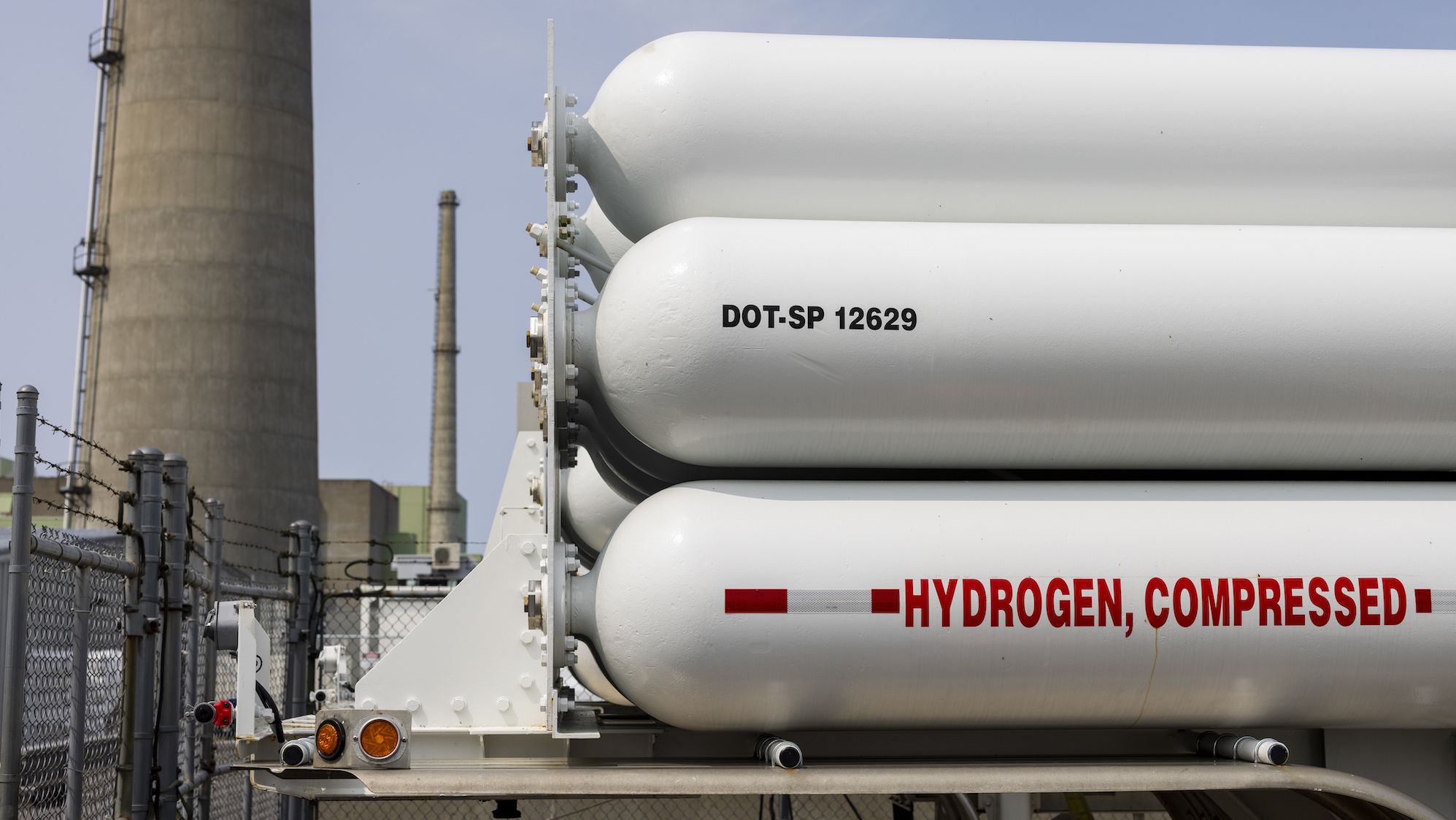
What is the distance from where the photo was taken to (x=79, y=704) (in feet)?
14.6

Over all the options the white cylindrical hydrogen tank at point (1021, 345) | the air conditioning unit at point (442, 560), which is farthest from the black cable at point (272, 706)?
the air conditioning unit at point (442, 560)

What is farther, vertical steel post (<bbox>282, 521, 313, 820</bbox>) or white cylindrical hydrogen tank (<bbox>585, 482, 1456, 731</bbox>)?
vertical steel post (<bbox>282, 521, 313, 820</bbox>)

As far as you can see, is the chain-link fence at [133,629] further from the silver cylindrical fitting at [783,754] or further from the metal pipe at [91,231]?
the metal pipe at [91,231]

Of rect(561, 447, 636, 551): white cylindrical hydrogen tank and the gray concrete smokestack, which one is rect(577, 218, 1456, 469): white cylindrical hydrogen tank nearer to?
rect(561, 447, 636, 551): white cylindrical hydrogen tank

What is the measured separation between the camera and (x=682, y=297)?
3477 mm

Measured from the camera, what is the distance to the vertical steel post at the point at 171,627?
16.2 ft

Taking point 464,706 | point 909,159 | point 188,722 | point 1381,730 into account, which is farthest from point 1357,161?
point 188,722

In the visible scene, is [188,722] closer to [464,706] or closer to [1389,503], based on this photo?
[464,706]

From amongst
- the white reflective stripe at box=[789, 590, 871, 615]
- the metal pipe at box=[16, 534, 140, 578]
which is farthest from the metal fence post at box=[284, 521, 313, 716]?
the white reflective stripe at box=[789, 590, 871, 615]

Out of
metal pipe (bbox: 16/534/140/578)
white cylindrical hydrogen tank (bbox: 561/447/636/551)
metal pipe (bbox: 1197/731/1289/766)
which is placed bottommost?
metal pipe (bbox: 1197/731/1289/766)

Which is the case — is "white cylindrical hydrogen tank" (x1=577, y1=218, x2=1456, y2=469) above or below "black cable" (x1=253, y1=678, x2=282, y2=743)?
above

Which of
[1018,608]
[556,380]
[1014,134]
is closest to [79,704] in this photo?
[556,380]

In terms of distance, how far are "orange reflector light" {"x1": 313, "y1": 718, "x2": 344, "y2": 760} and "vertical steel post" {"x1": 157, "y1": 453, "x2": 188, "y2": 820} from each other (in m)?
1.83

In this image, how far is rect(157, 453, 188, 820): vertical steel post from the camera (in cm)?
494
